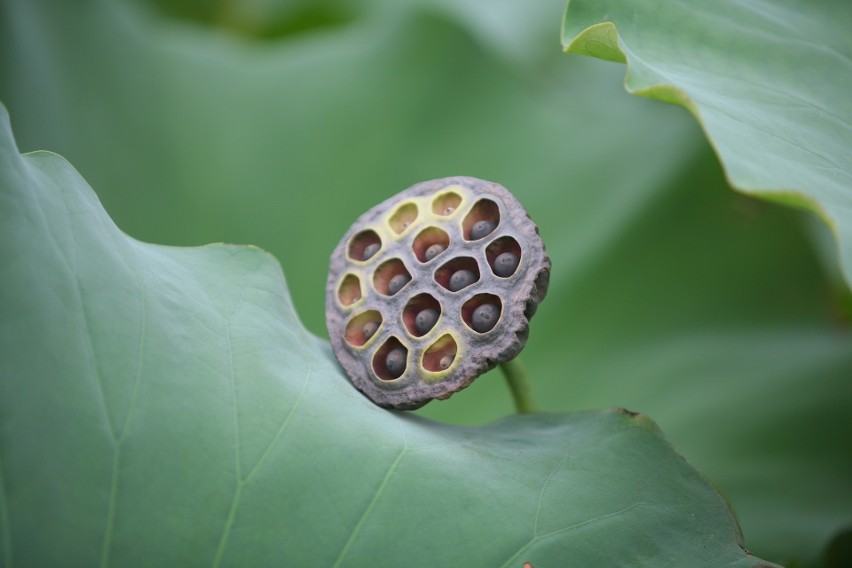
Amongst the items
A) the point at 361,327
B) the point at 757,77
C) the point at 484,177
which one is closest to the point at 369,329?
the point at 361,327

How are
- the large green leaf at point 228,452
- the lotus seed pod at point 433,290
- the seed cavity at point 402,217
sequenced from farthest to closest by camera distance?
the seed cavity at point 402,217
the lotus seed pod at point 433,290
the large green leaf at point 228,452

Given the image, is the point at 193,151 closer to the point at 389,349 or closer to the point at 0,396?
the point at 389,349

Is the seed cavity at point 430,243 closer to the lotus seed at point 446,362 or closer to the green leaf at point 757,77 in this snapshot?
the lotus seed at point 446,362

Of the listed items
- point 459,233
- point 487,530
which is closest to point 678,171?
point 459,233

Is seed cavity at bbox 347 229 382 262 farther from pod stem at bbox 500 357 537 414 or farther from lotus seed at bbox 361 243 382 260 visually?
pod stem at bbox 500 357 537 414

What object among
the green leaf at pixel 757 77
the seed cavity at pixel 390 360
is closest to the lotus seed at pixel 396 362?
the seed cavity at pixel 390 360

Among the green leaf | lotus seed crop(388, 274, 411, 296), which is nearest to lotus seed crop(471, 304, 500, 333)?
lotus seed crop(388, 274, 411, 296)
